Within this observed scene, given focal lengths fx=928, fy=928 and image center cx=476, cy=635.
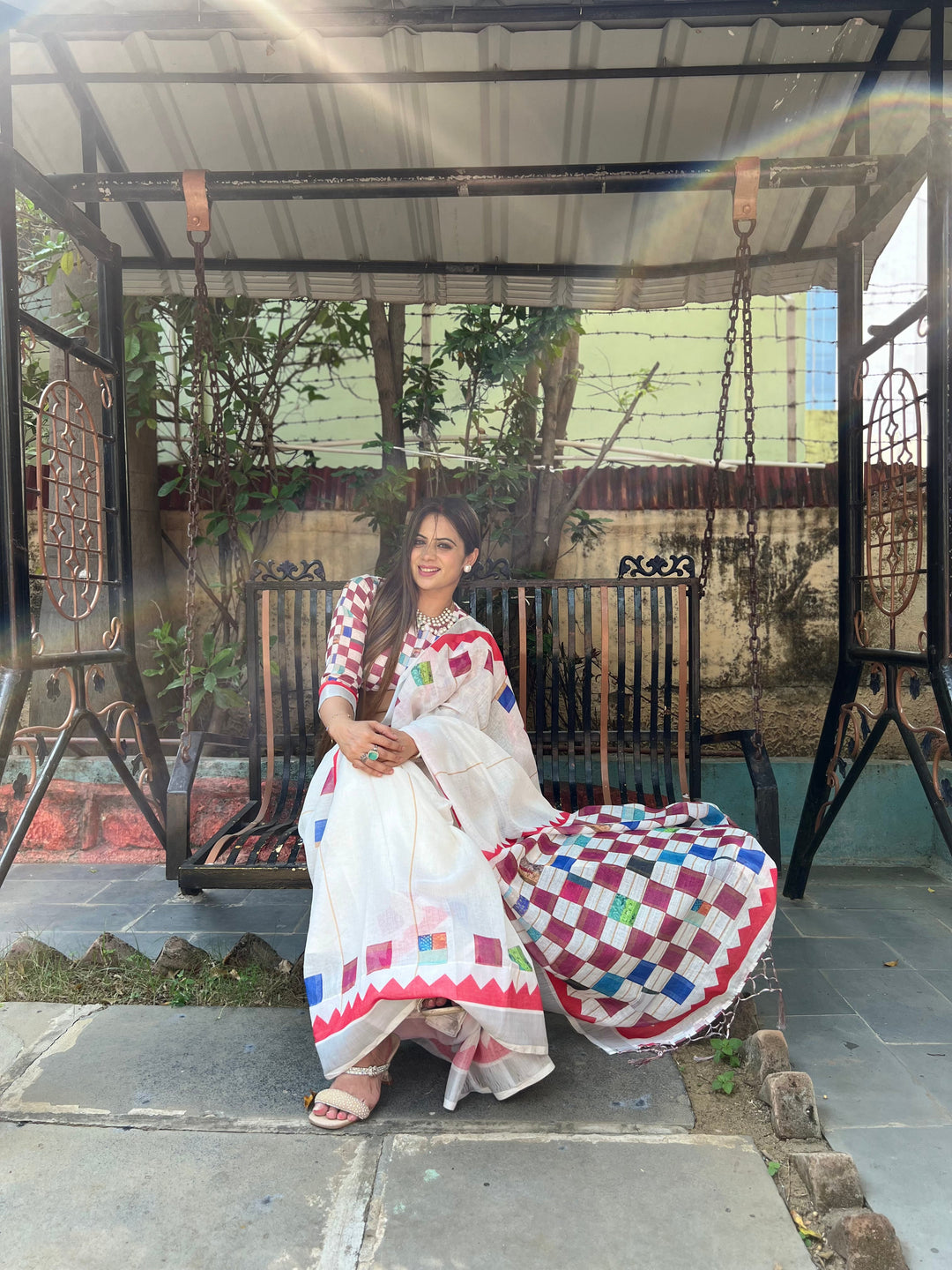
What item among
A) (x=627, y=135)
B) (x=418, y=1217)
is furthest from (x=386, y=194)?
(x=418, y=1217)

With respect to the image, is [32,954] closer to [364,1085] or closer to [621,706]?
[364,1085]

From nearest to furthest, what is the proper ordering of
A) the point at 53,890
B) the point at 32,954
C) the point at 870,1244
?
1. the point at 870,1244
2. the point at 32,954
3. the point at 53,890

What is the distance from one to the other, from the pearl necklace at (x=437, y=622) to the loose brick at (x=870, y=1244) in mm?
1784

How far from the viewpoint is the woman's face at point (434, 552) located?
2.85 meters

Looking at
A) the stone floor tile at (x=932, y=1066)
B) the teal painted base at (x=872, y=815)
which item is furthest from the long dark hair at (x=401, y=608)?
the teal painted base at (x=872, y=815)

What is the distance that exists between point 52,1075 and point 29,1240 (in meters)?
0.62

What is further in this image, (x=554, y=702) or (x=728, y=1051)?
(x=554, y=702)

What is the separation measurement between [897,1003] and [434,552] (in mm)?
1946

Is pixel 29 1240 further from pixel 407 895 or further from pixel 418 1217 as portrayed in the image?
pixel 407 895

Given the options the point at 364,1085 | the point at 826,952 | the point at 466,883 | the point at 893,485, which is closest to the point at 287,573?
the point at 466,883

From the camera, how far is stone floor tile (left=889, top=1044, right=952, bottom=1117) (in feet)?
7.43

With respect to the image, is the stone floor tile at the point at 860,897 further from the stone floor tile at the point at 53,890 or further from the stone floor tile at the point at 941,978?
the stone floor tile at the point at 53,890

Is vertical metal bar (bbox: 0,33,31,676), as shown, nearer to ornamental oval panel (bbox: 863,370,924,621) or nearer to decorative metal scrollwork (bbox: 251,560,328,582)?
decorative metal scrollwork (bbox: 251,560,328,582)

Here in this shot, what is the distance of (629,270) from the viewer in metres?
3.88
